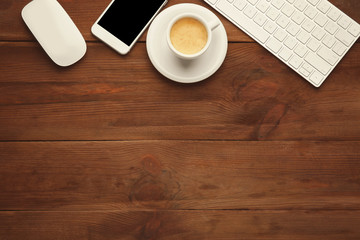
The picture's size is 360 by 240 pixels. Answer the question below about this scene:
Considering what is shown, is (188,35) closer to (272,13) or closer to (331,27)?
(272,13)

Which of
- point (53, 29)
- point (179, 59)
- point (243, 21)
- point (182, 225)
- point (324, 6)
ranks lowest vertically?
point (182, 225)

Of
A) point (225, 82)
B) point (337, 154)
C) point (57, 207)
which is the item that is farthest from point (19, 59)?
point (337, 154)

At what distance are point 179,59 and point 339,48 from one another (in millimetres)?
355

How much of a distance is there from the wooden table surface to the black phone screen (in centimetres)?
3

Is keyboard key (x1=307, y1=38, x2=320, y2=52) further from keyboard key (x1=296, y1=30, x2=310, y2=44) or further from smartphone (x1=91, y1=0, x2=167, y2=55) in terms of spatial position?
smartphone (x1=91, y1=0, x2=167, y2=55)

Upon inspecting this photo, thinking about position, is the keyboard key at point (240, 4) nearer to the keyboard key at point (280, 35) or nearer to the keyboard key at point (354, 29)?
the keyboard key at point (280, 35)

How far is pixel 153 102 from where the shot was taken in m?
0.68

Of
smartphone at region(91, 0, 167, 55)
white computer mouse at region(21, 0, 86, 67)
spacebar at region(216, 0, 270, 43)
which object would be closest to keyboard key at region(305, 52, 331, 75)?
spacebar at region(216, 0, 270, 43)

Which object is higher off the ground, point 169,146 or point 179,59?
point 179,59

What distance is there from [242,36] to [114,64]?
0.30 meters

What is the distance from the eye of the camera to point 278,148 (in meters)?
0.69

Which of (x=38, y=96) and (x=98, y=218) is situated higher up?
(x=38, y=96)

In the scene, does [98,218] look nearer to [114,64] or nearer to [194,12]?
[114,64]

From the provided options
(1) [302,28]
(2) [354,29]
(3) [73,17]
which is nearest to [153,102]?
(3) [73,17]
